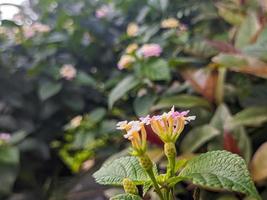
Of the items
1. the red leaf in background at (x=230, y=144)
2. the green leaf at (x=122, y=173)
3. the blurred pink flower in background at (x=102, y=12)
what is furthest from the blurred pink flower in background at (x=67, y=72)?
the green leaf at (x=122, y=173)

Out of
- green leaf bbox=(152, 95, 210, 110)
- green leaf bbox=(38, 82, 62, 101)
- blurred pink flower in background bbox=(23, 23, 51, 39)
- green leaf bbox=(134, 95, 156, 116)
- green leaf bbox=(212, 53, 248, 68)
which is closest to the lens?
green leaf bbox=(212, 53, 248, 68)

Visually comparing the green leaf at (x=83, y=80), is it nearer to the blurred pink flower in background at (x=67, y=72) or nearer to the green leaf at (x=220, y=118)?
the blurred pink flower in background at (x=67, y=72)

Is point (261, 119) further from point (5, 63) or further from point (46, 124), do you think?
point (5, 63)

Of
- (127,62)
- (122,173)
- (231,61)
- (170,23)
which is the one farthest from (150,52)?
(122,173)

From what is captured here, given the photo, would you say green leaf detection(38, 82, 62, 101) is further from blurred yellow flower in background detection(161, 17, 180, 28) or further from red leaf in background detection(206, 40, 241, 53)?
red leaf in background detection(206, 40, 241, 53)

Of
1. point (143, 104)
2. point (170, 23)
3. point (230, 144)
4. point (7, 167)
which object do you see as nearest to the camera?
point (230, 144)

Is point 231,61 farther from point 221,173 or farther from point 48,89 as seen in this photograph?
point 48,89

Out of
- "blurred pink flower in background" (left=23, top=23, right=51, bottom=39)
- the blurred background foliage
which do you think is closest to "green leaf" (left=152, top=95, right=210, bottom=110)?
the blurred background foliage
